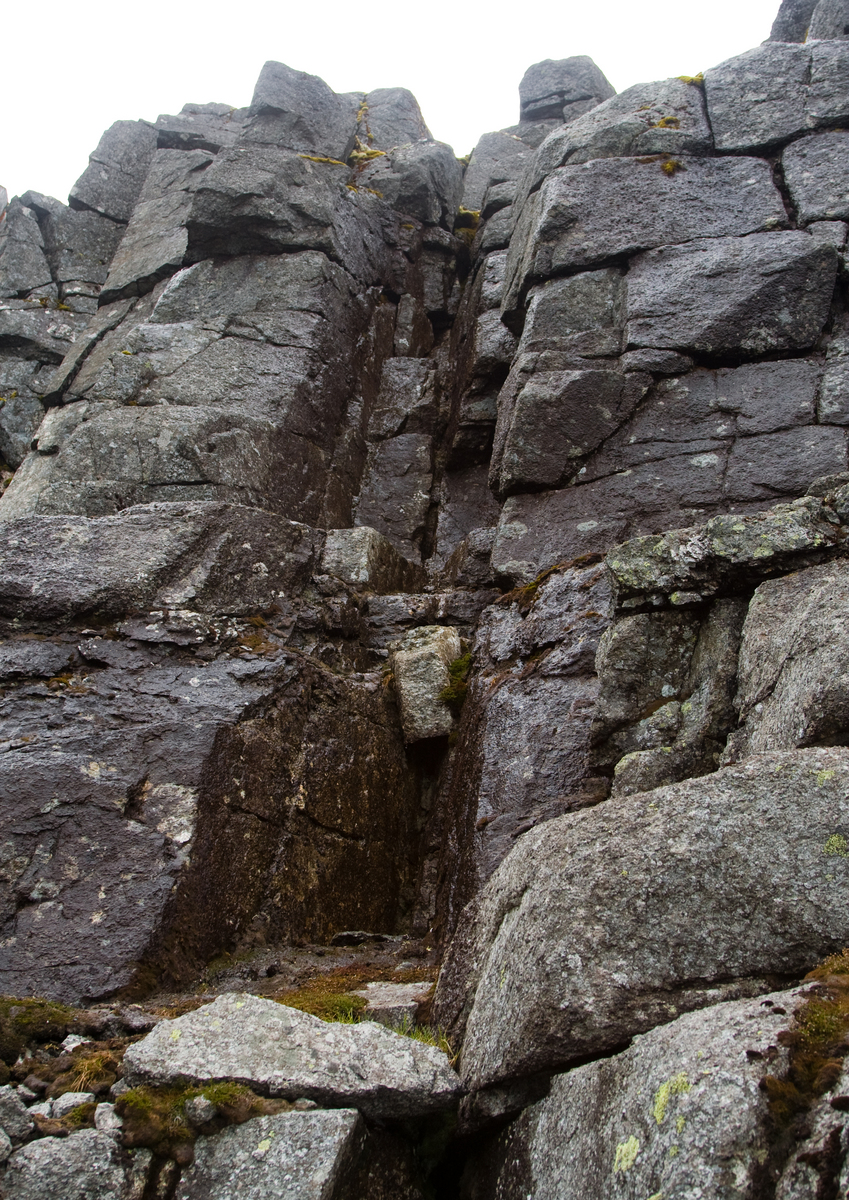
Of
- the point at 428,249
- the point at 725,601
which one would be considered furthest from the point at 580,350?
the point at 428,249

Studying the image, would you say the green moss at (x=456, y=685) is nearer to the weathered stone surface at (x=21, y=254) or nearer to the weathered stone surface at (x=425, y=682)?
the weathered stone surface at (x=425, y=682)

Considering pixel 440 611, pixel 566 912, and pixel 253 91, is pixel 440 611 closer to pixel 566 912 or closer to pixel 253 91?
pixel 566 912

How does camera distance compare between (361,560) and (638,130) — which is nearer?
(361,560)

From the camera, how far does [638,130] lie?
998 cm

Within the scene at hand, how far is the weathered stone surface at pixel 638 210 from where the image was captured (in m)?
9.11

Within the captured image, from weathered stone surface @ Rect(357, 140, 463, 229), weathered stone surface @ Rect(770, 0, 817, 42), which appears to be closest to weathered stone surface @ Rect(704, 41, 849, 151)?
weathered stone surface @ Rect(770, 0, 817, 42)

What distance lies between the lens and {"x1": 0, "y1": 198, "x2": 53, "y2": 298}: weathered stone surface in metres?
14.0

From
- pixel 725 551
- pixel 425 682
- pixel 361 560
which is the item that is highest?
pixel 725 551

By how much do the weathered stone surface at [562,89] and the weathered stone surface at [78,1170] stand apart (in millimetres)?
16582

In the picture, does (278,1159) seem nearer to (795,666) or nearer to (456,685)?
(795,666)

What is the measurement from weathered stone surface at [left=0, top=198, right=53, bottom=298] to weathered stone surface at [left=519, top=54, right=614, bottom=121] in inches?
332

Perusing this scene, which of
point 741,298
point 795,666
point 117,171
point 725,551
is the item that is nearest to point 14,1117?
point 795,666

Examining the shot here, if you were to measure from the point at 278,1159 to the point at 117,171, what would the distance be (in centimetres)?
1634

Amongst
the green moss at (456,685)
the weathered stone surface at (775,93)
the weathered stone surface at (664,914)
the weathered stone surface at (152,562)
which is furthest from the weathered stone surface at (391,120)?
the weathered stone surface at (664,914)
